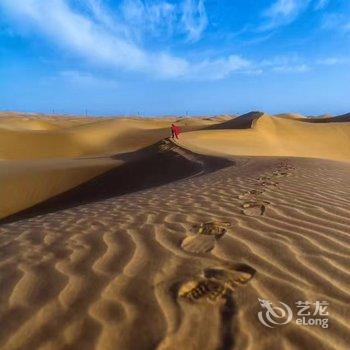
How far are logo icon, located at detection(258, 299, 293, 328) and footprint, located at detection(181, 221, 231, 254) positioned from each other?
959 mm

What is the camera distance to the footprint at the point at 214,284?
250cm

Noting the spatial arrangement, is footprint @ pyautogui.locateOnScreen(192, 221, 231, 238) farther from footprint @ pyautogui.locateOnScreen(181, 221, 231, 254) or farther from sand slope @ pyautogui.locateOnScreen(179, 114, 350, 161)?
sand slope @ pyautogui.locateOnScreen(179, 114, 350, 161)

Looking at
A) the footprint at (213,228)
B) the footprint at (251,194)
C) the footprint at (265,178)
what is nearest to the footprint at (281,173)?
the footprint at (265,178)

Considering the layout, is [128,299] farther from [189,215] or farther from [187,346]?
[189,215]

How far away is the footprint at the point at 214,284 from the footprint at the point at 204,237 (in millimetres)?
468

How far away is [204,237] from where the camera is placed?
3680 millimetres

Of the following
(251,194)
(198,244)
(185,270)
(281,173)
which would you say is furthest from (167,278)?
(281,173)

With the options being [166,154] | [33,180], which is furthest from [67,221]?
[166,154]

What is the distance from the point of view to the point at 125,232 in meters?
4.03

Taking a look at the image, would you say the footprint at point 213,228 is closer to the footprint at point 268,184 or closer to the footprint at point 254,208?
the footprint at point 254,208

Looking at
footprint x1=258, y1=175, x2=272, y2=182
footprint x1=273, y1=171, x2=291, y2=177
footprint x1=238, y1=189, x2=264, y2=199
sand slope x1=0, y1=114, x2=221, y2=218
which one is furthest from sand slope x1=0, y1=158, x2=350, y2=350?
sand slope x1=0, y1=114, x2=221, y2=218

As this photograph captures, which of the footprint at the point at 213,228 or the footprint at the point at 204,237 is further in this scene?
the footprint at the point at 213,228

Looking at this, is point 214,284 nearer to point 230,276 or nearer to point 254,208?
point 230,276

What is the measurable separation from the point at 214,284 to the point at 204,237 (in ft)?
3.41
